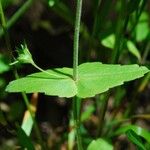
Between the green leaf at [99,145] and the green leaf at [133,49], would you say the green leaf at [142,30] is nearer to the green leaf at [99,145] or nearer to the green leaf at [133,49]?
the green leaf at [133,49]

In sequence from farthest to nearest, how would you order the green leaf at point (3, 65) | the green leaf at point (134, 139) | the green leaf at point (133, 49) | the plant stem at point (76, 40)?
the green leaf at point (133, 49)
the green leaf at point (3, 65)
the green leaf at point (134, 139)
the plant stem at point (76, 40)

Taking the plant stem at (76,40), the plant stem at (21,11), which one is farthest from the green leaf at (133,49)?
the plant stem at (76,40)

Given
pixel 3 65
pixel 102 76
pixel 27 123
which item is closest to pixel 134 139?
pixel 102 76

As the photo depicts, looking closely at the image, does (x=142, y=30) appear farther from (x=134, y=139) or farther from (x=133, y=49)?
(x=134, y=139)

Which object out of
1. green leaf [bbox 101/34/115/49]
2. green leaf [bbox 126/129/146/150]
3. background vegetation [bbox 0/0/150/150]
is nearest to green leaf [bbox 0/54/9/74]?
background vegetation [bbox 0/0/150/150]

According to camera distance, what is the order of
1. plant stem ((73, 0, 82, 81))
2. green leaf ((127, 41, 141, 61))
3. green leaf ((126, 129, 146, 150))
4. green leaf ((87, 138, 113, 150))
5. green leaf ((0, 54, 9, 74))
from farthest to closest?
green leaf ((127, 41, 141, 61))
green leaf ((0, 54, 9, 74))
green leaf ((87, 138, 113, 150))
green leaf ((126, 129, 146, 150))
plant stem ((73, 0, 82, 81))

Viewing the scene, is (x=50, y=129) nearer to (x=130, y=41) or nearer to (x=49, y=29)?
(x=130, y=41)

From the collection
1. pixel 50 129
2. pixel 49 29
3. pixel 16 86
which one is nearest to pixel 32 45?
pixel 49 29

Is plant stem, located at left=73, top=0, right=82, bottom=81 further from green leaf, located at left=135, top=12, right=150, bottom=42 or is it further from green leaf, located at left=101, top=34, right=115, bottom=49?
green leaf, located at left=135, top=12, right=150, bottom=42

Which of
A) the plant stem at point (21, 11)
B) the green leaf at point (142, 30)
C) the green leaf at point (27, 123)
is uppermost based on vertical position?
the green leaf at point (142, 30)
